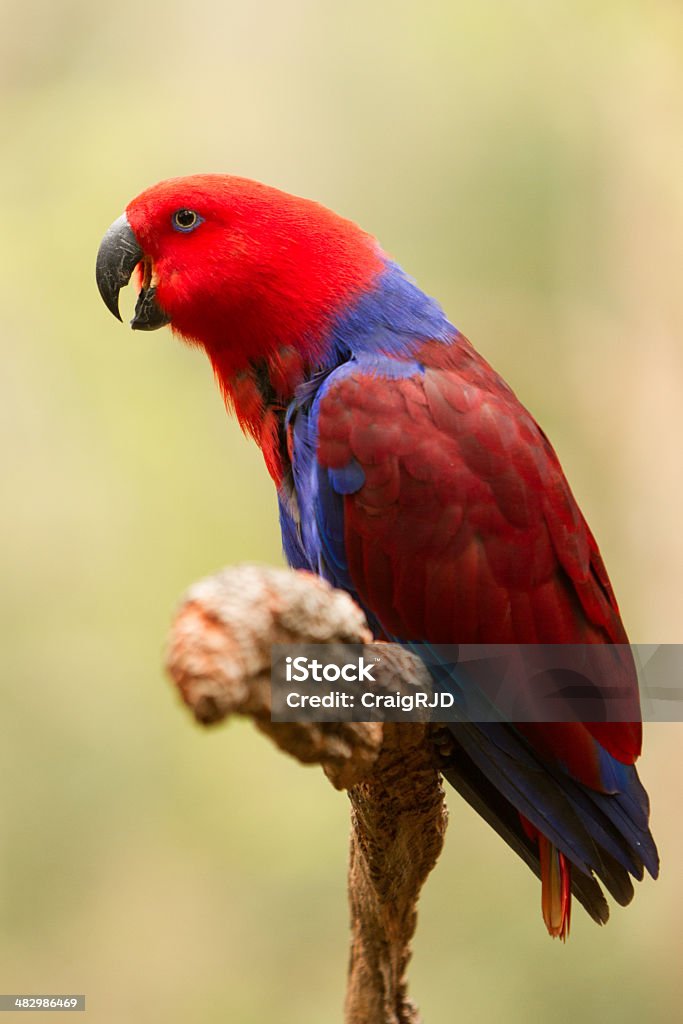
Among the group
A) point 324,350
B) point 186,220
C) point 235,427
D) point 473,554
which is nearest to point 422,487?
point 473,554

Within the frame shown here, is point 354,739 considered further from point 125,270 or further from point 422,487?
point 125,270

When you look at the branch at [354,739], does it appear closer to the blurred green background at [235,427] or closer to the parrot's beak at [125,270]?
the parrot's beak at [125,270]

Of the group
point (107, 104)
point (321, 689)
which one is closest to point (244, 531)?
point (107, 104)

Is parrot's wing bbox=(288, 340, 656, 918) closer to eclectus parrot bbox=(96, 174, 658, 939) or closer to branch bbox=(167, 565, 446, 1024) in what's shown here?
eclectus parrot bbox=(96, 174, 658, 939)

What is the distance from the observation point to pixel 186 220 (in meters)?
2.04

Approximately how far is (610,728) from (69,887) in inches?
87.7

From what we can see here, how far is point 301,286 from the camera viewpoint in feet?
6.48

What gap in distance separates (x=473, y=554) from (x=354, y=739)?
0.58m

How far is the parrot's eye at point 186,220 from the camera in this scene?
6.64 feet

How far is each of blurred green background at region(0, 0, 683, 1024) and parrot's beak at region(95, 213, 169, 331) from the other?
134 cm

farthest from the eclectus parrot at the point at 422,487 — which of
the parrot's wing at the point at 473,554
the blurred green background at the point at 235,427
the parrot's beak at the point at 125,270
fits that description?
the blurred green background at the point at 235,427

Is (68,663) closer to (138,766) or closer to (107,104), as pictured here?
(138,766)

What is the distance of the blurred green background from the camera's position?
337 cm

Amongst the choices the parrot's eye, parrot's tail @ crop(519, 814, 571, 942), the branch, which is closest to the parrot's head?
the parrot's eye
